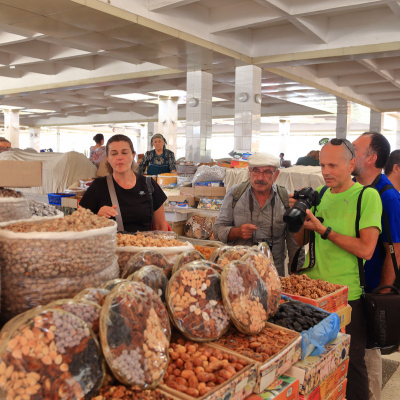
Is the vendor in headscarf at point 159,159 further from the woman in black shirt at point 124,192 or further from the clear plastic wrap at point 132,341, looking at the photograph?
the clear plastic wrap at point 132,341

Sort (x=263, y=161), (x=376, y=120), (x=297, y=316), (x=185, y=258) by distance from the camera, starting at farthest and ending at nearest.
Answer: (x=376, y=120) → (x=263, y=161) → (x=297, y=316) → (x=185, y=258)

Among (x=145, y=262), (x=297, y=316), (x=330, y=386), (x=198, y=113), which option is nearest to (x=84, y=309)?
(x=145, y=262)

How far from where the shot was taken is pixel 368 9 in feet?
22.3

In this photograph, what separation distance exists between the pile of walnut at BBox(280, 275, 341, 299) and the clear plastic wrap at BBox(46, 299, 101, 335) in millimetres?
1140

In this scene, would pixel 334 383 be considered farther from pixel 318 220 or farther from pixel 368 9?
pixel 368 9

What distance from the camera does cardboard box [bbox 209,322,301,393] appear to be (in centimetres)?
120

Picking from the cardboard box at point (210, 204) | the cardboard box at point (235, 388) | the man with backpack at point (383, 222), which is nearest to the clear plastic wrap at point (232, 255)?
the cardboard box at point (235, 388)

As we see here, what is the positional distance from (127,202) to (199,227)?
226cm

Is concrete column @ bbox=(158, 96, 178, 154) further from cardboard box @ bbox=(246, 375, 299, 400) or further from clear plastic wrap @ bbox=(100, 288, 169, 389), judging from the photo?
clear plastic wrap @ bbox=(100, 288, 169, 389)

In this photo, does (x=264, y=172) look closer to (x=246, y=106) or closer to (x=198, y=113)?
(x=246, y=106)

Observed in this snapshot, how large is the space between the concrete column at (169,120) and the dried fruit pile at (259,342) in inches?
459

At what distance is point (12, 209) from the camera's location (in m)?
1.39

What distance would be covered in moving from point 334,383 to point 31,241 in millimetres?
1278

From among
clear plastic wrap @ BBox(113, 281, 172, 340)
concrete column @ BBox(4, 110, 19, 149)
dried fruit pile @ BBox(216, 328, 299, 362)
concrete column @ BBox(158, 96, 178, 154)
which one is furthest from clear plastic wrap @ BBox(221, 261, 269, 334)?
concrete column @ BBox(4, 110, 19, 149)
